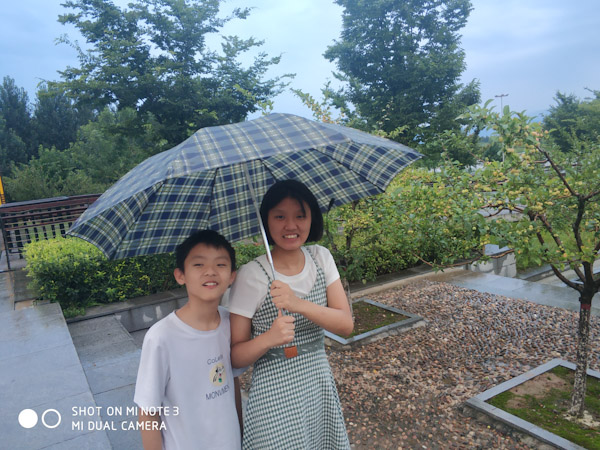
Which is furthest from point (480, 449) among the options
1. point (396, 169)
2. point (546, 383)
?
point (396, 169)

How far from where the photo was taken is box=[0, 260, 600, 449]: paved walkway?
10.1 ft

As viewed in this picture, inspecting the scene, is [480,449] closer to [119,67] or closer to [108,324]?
[108,324]

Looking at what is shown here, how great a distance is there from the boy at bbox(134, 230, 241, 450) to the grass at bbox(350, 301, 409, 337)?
11.6 ft

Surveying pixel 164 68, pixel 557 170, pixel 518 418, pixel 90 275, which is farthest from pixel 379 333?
pixel 164 68

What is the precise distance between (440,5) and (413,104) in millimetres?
6310

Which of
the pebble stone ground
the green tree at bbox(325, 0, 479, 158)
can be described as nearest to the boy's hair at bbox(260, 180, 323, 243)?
the pebble stone ground

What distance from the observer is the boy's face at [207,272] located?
62.9 inches

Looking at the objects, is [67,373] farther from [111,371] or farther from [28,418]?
[28,418]

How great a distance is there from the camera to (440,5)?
25094 millimetres

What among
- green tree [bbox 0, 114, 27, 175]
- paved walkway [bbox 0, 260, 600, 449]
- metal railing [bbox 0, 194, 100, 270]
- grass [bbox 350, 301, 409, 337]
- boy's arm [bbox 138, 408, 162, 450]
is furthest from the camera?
green tree [bbox 0, 114, 27, 175]

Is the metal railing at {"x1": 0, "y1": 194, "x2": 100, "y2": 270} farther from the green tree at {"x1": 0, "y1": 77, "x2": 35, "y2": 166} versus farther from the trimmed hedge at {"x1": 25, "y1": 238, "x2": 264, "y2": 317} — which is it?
the green tree at {"x1": 0, "y1": 77, "x2": 35, "y2": 166}

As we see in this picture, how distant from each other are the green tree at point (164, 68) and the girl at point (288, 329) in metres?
14.7

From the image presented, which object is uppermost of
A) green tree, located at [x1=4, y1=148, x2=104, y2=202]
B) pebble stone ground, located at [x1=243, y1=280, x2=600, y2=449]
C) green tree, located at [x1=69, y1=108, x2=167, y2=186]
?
green tree, located at [x1=69, y1=108, x2=167, y2=186]

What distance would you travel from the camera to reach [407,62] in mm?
24625
